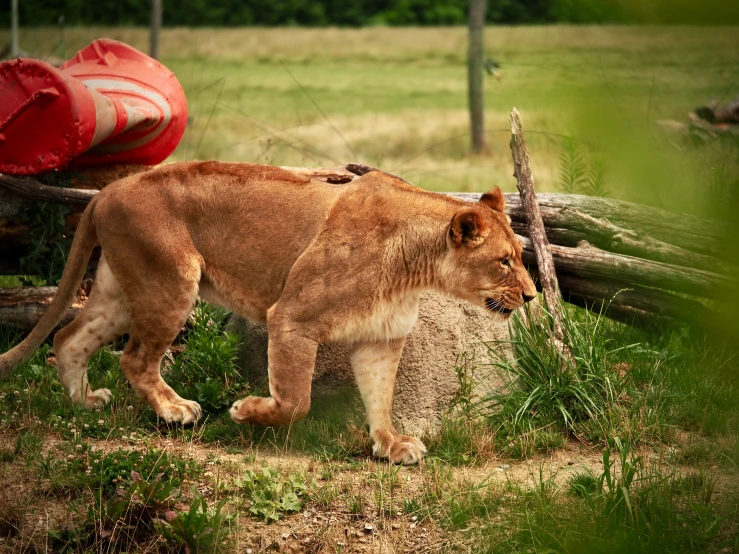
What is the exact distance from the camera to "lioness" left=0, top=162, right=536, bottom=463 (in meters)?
5.13

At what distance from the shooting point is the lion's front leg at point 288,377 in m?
5.07

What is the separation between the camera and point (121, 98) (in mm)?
6469

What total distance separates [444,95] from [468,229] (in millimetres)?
18943

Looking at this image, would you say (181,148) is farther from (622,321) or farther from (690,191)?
(690,191)

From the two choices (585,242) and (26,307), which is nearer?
(26,307)

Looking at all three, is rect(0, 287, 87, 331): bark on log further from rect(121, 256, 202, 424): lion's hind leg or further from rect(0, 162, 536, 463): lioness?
rect(121, 256, 202, 424): lion's hind leg

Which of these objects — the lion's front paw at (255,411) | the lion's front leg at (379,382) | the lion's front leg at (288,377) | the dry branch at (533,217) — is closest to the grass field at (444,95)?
the dry branch at (533,217)

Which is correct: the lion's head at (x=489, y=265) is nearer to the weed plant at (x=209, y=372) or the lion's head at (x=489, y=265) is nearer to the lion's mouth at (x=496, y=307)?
the lion's mouth at (x=496, y=307)

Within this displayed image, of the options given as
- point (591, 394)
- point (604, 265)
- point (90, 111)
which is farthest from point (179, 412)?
point (604, 265)

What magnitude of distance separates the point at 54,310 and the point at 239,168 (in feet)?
4.46

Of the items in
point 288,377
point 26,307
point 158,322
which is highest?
point 158,322

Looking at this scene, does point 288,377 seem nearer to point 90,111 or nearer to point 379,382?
point 379,382

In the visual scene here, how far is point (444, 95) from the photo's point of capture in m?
23.6

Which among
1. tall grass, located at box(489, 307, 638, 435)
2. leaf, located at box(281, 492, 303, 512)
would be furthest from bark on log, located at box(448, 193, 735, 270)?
leaf, located at box(281, 492, 303, 512)
